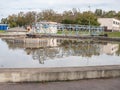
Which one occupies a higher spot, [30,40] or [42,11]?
[42,11]

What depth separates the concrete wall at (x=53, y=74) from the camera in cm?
759

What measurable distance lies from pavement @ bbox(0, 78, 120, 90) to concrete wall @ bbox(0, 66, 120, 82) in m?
0.18

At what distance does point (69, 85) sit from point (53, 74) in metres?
0.61

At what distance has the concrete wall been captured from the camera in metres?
7.59

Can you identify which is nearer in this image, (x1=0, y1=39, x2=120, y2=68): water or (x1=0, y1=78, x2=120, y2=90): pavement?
(x1=0, y1=78, x2=120, y2=90): pavement

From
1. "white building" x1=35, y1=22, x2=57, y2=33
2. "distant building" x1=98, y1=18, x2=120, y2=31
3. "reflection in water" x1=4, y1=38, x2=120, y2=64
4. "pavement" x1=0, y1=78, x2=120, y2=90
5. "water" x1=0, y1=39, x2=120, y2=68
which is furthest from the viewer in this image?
"distant building" x1=98, y1=18, x2=120, y2=31

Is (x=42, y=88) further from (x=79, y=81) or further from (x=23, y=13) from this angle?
(x=23, y=13)

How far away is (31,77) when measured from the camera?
7.74 metres

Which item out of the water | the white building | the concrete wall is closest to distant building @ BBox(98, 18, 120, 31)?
the white building

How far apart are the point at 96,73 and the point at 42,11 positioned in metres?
97.0

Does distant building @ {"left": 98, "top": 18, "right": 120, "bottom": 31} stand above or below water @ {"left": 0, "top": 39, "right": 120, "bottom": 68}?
above

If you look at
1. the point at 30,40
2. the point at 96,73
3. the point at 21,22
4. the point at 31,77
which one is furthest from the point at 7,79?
the point at 21,22

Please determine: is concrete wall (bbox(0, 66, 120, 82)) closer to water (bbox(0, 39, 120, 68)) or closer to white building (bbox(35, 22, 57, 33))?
water (bbox(0, 39, 120, 68))

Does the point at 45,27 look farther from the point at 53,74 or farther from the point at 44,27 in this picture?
the point at 53,74
